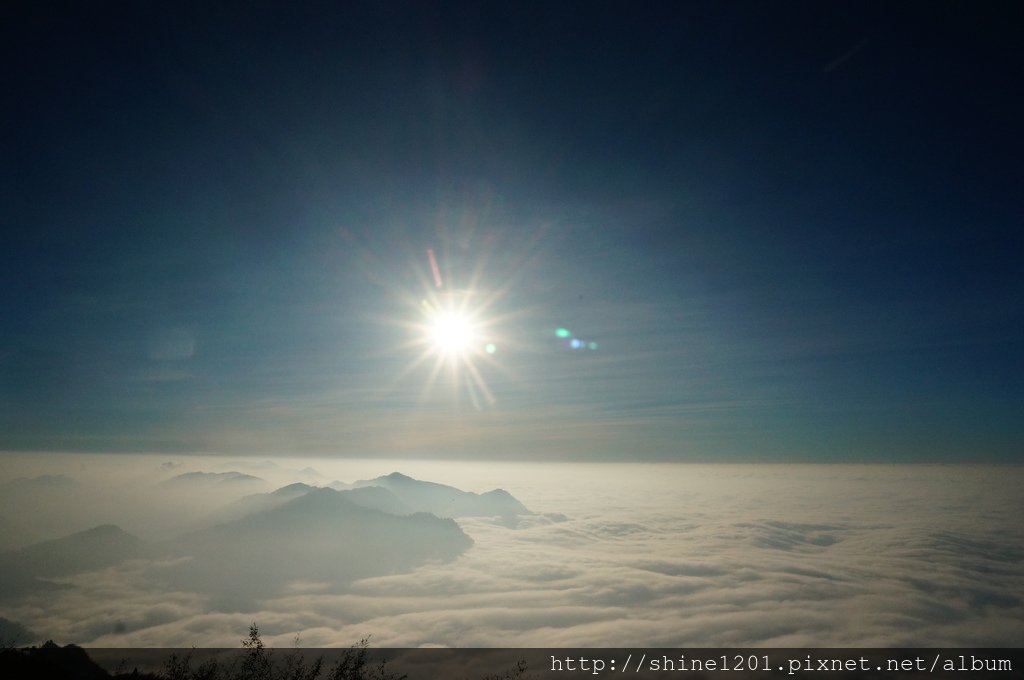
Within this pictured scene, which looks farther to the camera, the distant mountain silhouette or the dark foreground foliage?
the dark foreground foliage

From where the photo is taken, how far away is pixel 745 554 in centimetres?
19962

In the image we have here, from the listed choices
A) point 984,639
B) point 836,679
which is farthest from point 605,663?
point 984,639

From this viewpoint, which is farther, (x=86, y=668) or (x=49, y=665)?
(x=86, y=668)

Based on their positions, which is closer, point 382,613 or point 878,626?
point 878,626

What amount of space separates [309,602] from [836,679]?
20115 centimetres

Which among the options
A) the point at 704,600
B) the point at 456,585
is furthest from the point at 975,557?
the point at 456,585

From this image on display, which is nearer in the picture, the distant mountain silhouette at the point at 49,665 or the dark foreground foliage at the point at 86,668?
the distant mountain silhouette at the point at 49,665

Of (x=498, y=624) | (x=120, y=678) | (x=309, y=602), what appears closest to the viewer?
(x=120, y=678)

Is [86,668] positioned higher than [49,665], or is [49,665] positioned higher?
[49,665]

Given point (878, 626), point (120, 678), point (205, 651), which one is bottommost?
point (205, 651)

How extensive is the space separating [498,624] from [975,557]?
229 meters

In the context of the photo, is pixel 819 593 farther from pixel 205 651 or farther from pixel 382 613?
pixel 205 651

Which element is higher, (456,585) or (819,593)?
(819,593)

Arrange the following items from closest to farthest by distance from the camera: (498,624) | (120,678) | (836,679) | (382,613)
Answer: (120,678)
(836,679)
(498,624)
(382,613)
